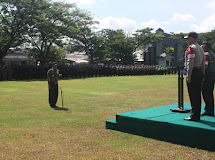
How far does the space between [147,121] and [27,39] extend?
35280 millimetres

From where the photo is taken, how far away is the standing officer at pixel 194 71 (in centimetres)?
588

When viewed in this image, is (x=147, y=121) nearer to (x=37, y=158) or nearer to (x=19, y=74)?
(x=37, y=158)

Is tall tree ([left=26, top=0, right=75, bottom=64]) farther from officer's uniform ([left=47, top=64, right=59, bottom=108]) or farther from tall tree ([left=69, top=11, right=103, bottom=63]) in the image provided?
officer's uniform ([left=47, top=64, right=59, bottom=108])

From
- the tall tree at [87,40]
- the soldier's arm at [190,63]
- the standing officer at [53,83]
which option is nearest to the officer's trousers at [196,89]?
the soldier's arm at [190,63]

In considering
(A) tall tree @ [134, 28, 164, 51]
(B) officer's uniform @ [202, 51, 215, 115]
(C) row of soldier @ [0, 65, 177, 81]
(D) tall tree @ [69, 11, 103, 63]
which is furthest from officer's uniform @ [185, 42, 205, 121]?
(A) tall tree @ [134, 28, 164, 51]

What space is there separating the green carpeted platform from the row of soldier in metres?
29.2

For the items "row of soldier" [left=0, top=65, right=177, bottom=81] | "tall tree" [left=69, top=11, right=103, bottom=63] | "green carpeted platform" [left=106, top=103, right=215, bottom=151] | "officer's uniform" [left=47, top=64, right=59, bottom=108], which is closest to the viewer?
"green carpeted platform" [left=106, top=103, right=215, bottom=151]

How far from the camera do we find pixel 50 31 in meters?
37.7

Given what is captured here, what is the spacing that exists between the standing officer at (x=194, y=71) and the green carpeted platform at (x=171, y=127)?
1.16 feet

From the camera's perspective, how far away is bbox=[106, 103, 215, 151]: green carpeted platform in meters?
5.25

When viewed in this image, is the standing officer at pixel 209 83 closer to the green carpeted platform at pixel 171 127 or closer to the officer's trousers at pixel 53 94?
the green carpeted platform at pixel 171 127

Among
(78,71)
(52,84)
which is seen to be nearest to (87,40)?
(78,71)

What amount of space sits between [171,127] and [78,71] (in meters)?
35.3

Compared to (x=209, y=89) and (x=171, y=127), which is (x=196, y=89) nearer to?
(x=171, y=127)
